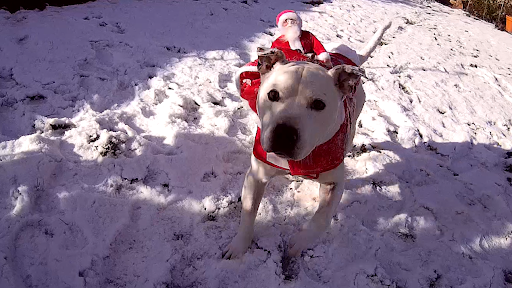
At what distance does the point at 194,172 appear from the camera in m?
2.78

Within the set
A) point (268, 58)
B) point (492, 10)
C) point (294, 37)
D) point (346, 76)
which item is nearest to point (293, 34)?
point (294, 37)

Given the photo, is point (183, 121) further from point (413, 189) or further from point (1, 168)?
point (413, 189)

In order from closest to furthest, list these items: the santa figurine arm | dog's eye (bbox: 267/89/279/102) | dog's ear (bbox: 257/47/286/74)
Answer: dog's eye (bbox: 267/89/279/102) < dog's ear (bbox: 257/47/286/74) < the santa figurine arm

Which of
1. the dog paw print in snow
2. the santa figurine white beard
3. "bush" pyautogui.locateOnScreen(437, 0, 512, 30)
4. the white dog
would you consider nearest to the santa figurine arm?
the santa figurine white beard

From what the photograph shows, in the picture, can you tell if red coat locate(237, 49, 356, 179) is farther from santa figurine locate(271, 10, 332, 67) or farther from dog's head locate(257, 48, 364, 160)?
santa figurine locate(271, 10, 332, 67)

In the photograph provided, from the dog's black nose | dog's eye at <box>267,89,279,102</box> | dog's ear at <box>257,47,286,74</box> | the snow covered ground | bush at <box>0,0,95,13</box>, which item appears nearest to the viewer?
the dog's black nose

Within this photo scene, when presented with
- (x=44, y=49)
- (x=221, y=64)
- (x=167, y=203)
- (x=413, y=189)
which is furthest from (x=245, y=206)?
(x=44, y=49)

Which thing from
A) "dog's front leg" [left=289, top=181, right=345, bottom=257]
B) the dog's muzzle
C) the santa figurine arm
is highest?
the santa figurine arm

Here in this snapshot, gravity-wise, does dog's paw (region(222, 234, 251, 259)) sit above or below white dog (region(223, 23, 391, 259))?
below

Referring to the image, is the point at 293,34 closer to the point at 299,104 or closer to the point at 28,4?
the point at 299,104

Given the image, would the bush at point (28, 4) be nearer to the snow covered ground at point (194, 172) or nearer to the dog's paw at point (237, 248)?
the snow covered ground at point (194, 172)

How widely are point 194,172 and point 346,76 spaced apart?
4.94 feet

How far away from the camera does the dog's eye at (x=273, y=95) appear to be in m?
1.77

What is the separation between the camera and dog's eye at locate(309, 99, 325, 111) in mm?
1737
